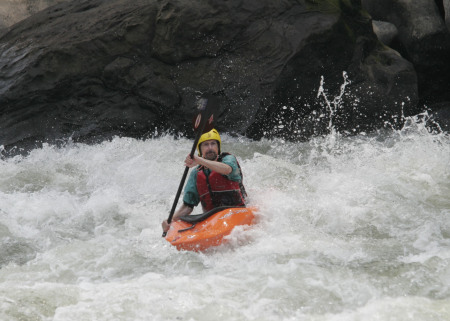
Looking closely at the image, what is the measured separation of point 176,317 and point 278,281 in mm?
793

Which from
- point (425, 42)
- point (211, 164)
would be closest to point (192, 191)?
point (211, 164)

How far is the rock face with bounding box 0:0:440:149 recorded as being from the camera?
820 centimetres

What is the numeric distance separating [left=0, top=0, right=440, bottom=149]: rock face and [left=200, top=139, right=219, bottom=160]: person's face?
3158mm

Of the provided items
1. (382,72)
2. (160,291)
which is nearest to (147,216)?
(160,291)

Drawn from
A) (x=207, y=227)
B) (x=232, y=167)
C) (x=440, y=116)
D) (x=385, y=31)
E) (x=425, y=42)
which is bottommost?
(x=440, y=116)

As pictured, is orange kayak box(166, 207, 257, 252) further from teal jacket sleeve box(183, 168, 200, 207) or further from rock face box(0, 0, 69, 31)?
rock face box(0, 0, 69, 31)

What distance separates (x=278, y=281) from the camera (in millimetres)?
3859

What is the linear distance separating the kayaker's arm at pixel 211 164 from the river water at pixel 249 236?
53 centimetres

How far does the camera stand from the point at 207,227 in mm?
4680

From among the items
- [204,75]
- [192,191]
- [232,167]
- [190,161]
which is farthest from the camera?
[204,75]

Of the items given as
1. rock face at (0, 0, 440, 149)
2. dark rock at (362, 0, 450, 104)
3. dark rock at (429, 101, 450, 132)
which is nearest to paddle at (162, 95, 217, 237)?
rock face at (0, 0, 440, 149)

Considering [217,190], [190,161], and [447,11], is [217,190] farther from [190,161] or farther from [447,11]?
[447,11]

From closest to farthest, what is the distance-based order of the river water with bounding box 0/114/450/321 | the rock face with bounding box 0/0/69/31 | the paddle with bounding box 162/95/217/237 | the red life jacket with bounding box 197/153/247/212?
the river water with bounding box 0/114/450/321, the paddle with bounding box 162/95/217/237, the red life jacket with bounding box 197/153/247/212, the rock face with bounding box 0/0/69/31

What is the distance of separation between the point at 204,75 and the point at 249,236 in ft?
13.6
